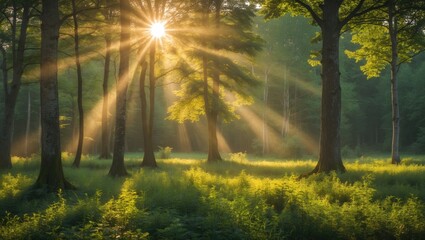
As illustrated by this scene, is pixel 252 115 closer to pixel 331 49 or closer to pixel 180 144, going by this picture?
pixel 180 144

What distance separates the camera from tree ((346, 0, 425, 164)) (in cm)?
2105

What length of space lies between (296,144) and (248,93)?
14.6 meters

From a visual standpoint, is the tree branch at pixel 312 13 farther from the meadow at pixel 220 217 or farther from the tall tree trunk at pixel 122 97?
the meadow at pixel 220 217

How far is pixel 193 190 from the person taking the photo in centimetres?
1083

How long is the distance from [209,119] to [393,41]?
38.4 feet

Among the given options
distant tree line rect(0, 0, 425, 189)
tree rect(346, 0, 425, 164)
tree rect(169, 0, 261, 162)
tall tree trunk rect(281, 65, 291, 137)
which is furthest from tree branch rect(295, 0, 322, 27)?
tall tree trunk rect(281, 65, 291, 137)

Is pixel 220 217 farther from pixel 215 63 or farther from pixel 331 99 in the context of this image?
pixel 215 63

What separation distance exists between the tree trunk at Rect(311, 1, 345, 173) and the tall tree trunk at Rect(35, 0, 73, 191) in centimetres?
949

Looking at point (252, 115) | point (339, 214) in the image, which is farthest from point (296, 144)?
point (339, 214)

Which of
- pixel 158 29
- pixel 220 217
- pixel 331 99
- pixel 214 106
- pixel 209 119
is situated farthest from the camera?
pixel 209 119

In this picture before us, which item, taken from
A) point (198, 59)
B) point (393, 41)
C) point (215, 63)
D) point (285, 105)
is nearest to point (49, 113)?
point (215, 63)

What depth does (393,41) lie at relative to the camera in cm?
2133

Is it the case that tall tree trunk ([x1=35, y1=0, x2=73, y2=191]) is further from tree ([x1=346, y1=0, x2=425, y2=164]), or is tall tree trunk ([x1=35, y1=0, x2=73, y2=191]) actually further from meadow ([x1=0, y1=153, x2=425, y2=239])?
tree ([x1=346, y1=0, x2=425, y2=164])

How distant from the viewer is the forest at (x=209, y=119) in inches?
306
